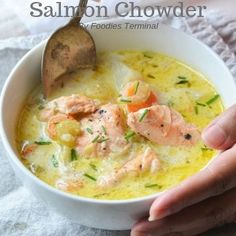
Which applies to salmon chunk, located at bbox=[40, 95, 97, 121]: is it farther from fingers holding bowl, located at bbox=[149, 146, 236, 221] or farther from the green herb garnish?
fingers holding bowl, located at bbox=[149, 146, 236, 221]

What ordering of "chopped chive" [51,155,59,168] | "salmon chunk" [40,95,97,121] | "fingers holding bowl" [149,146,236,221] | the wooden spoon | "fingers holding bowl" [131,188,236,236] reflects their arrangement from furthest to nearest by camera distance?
the wooden spoon < "salmon chunk" [40,95,97,121] < "chopped chive" [51,155,59,168] < "fingers holding bowl" [131,188,236,236] < "fingers holding bowl" [149,146,236,221]

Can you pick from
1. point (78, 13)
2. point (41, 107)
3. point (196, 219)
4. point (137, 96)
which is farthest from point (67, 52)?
point (196, 219)

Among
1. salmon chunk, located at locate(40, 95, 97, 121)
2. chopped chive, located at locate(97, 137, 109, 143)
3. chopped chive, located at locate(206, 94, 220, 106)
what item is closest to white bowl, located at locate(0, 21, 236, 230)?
chopped chive, located at locate(206, 94, 220, 106)

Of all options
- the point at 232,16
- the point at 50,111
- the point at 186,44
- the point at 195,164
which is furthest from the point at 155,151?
the point at 232,16

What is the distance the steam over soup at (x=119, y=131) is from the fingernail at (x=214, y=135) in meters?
0.09

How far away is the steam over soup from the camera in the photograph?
1782 mm

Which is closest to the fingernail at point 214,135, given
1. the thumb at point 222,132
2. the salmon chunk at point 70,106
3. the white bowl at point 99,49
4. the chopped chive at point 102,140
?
the thumb at point 222,132

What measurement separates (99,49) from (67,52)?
0.19m

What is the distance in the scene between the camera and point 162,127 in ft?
6.29

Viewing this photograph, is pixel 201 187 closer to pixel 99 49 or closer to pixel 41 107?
pixel 41 107

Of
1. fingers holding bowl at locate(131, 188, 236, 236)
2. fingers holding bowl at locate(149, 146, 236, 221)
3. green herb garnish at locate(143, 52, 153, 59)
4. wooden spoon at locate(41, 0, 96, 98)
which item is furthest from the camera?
green herb garnish at locate(143, 52, 153, 59)

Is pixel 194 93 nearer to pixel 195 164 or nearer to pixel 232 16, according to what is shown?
pixel 195 164

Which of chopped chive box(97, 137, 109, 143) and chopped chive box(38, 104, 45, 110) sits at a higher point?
chopped chive box(97, 137, 109, 143)

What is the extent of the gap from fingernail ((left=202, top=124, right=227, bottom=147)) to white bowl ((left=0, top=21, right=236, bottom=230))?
221mm
